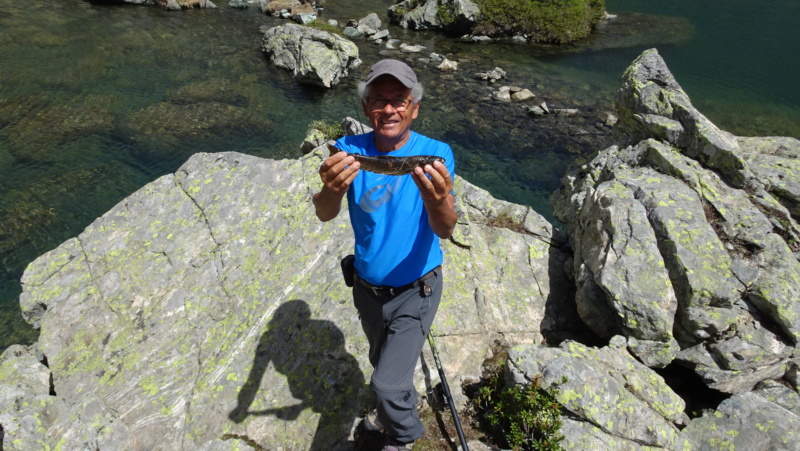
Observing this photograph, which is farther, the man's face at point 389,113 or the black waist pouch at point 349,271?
the black waist pouch at point 349,271

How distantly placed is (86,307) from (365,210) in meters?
6.70

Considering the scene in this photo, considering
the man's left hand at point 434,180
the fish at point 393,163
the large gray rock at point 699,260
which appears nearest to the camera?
the man's left hand at point 434,180

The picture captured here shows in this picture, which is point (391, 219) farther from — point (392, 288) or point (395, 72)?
point (395, 72)

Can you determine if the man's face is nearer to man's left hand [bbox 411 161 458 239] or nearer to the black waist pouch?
man's left hand [bbox 411 161 458 239]

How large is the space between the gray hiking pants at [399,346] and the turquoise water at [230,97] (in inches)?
454

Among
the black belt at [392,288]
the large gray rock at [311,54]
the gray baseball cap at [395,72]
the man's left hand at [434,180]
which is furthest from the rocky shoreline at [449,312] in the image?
the large gray rock at [311,54]

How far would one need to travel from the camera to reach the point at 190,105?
22.9 meters

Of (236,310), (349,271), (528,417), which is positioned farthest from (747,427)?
(236,310)

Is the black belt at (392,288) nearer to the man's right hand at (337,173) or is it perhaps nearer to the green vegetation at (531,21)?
the man's right hand at (337,173)

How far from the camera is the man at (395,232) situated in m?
5.26

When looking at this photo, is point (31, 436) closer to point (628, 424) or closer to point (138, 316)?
point (138, 316)

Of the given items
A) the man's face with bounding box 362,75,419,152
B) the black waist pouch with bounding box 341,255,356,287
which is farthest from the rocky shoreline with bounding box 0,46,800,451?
the man's face with bounding box 362,75,419,152

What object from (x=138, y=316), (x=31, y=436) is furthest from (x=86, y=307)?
(x=31, y=436)

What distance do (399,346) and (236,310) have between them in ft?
13.7
